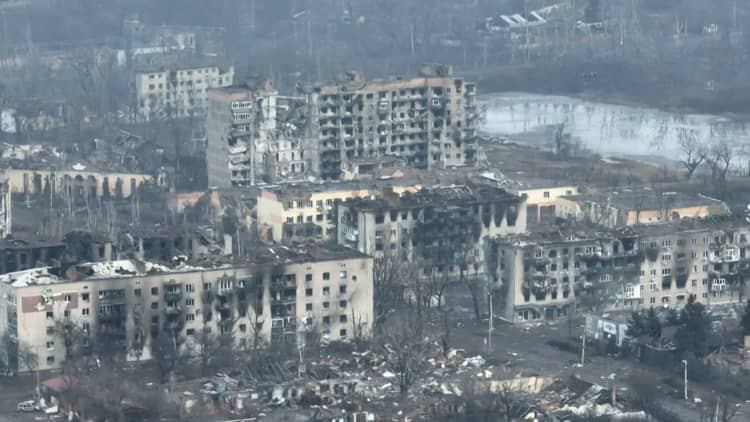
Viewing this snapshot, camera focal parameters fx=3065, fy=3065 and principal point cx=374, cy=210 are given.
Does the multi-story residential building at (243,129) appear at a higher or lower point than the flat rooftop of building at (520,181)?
higher

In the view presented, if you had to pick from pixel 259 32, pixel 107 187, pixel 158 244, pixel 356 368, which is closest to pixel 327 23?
pixel 259 32

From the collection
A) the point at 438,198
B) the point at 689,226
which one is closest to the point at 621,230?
the point at 689,226

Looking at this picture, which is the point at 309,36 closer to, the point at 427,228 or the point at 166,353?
the point at 427,228

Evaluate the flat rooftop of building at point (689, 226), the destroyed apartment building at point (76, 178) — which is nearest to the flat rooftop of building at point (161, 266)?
the flat rooftop of building at point (689, 226)

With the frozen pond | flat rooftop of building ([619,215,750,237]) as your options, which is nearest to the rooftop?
flat rooftop of building ([619,215,750,237])

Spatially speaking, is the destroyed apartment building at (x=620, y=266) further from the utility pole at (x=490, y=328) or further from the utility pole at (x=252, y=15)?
the utility pole at (x=252, y=15)

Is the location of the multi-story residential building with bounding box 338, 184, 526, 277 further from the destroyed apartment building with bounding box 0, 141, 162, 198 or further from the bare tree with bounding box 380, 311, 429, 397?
the destroyed apartment building with bounding box 0, 141, 162, 198

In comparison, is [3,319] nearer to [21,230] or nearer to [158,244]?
[158,244]
